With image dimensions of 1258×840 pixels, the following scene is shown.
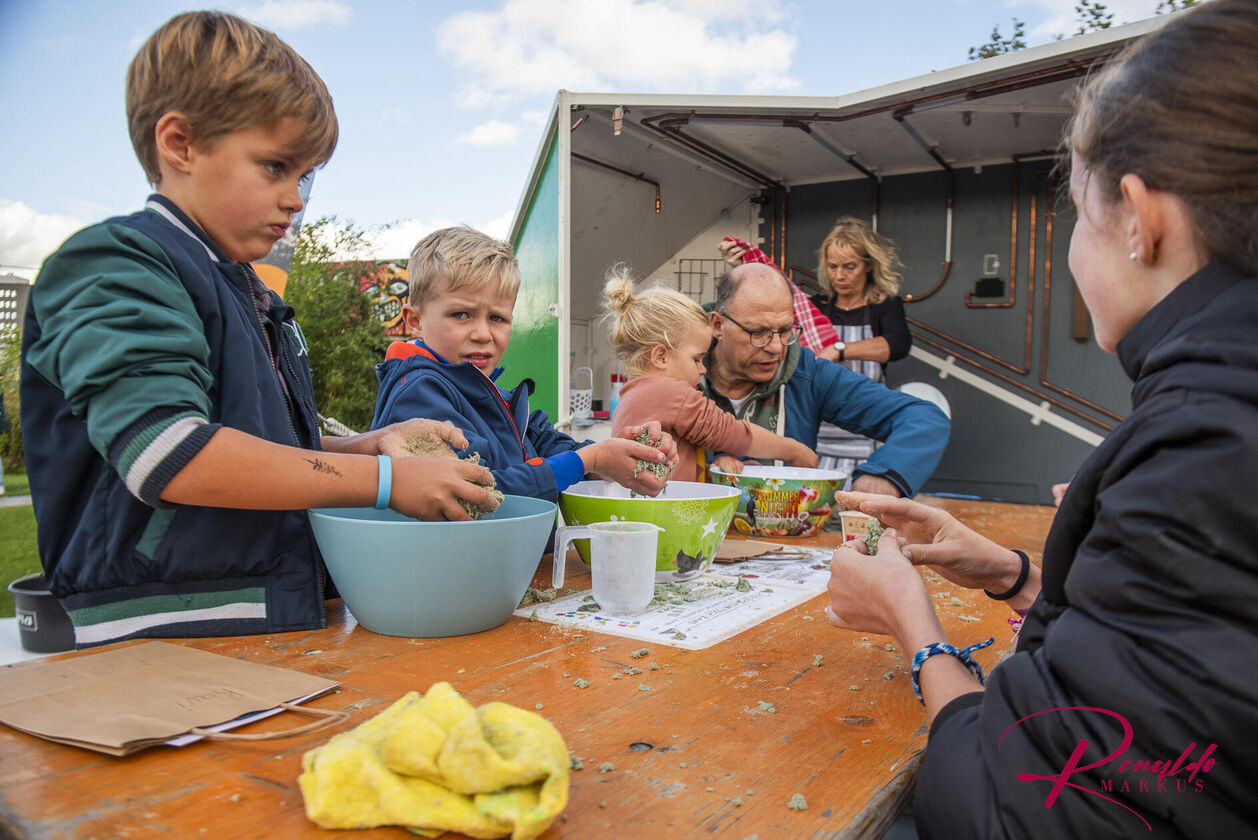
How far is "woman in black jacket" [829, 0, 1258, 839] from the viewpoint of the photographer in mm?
515

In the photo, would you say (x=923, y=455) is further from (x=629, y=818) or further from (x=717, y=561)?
(x=629, y=818)

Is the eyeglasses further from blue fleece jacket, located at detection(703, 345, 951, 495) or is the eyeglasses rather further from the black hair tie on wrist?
the black hair tie on wrist

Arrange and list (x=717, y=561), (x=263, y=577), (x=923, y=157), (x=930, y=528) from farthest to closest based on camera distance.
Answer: (x=923, y=157), (x=717, y=561), (x=930, y=528), (x=263, y=577)

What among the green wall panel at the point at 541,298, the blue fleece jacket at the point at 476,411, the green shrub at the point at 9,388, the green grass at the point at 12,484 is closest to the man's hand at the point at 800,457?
the blue fleece jacket at the point at 476,411

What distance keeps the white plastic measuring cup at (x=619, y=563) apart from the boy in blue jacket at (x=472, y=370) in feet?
1.03

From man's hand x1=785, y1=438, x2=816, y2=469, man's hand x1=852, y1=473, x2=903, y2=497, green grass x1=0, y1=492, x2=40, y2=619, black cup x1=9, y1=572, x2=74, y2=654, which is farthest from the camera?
green grass x1=0, y1=492, x2=40, y2=619

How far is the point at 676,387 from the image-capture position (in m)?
2.00

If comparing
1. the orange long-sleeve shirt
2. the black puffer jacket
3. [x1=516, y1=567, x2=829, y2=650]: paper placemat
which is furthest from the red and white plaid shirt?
the black puffer jacket

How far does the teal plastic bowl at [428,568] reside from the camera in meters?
0.97

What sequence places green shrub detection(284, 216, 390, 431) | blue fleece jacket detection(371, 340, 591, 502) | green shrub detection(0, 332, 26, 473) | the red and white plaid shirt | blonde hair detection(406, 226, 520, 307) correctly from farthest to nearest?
1. green shrub detection(284, 216, 390, 431)
2. the red and white plaid shirt
3. green shrub detection(0, 332, 26, 473)
4. blonde hair detection(406, 226, 520, 307)
5. blue fleece jacket detection(371, 340, 591, 502)

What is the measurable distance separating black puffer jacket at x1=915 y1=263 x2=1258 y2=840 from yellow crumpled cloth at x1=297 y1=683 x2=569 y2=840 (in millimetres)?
334

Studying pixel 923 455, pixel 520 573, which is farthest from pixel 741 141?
pixel 520 573

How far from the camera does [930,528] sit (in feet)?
3.89

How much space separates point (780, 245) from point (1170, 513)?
5.64 meters
